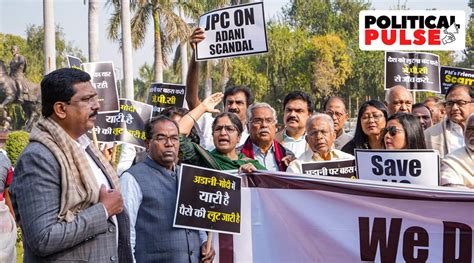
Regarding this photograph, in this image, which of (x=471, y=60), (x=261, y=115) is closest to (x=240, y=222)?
(x=261, y=115)

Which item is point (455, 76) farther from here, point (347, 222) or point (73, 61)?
point (347, 222)

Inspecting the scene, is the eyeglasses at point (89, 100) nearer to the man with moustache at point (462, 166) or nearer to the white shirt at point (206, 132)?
the man with moustache at point (462, 166)

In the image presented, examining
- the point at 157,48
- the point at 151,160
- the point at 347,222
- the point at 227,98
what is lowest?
the point at 347,222

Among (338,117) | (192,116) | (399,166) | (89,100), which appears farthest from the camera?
(338,117)

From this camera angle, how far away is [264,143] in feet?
22.3

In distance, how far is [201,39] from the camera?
27.2ft

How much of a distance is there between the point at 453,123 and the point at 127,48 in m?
17.8

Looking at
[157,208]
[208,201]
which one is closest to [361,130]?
[208,201]

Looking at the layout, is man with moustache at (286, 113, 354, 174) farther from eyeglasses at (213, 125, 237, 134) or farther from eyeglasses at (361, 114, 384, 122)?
eyeglasses at (361, 114, 384, 122)

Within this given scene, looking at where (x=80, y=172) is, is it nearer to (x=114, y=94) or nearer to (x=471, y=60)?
(x=114, y=94)

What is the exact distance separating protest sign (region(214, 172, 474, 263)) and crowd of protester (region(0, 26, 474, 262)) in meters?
0.37

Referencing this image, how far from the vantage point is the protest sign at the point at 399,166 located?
5.70m

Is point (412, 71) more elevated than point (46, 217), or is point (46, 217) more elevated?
point (412, 71)

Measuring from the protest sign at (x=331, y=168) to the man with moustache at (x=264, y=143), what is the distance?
23.9 inches
